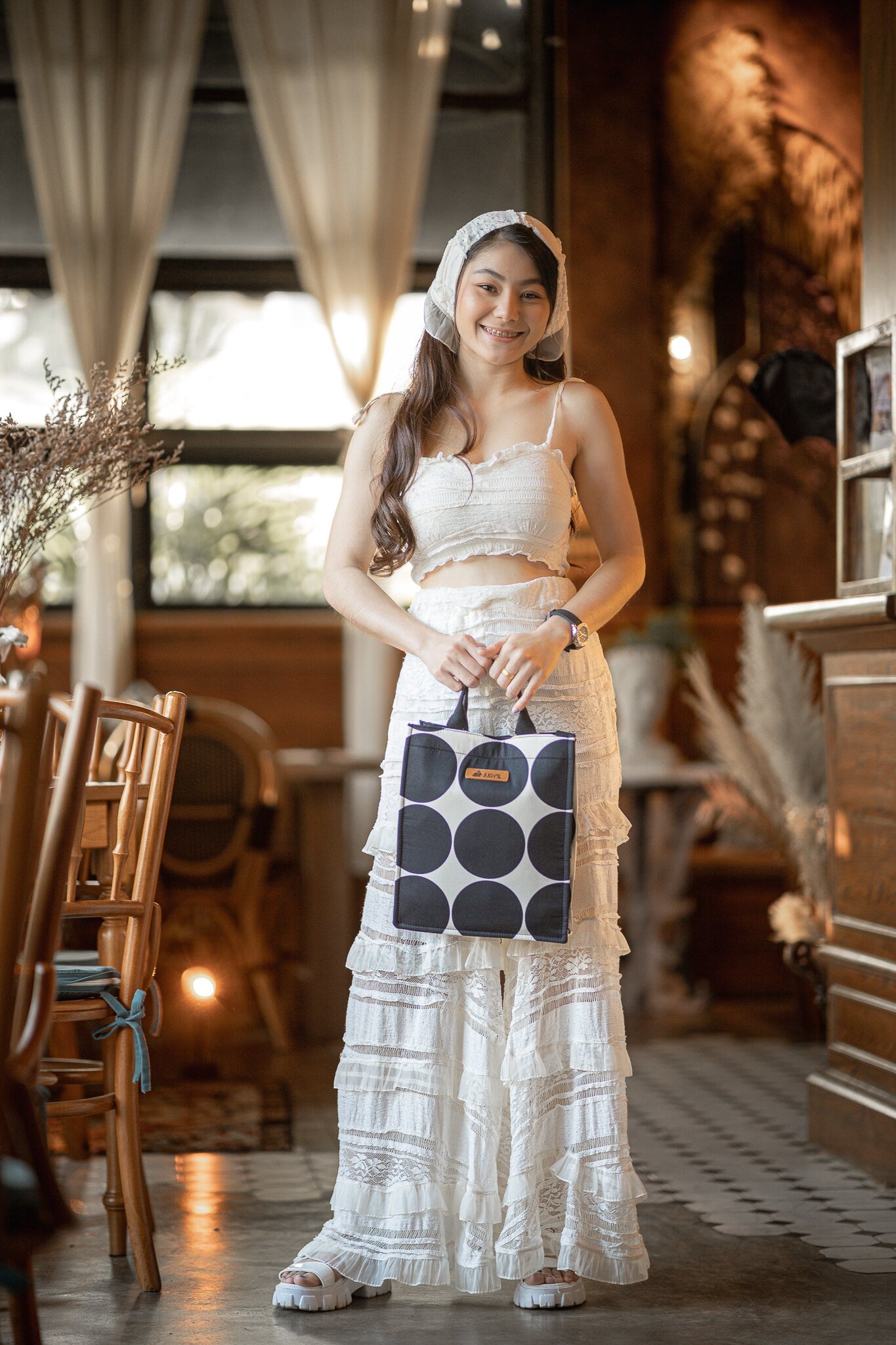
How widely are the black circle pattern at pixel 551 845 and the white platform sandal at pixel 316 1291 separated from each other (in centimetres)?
66

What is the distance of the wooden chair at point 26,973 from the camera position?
4.37 feet

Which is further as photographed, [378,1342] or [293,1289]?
[293,1289]

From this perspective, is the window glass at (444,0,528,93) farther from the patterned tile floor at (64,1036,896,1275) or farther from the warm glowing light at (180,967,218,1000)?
the warm glowing light at (180,967,218,1000)

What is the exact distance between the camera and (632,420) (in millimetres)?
5734

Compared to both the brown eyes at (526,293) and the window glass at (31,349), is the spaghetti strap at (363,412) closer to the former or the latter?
the brown eyes at (526,293)

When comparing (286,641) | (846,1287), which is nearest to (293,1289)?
(846,1287)

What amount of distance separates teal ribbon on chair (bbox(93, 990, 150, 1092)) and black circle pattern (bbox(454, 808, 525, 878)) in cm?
57

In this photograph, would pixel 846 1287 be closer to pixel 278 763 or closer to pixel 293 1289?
pixel 293 1289

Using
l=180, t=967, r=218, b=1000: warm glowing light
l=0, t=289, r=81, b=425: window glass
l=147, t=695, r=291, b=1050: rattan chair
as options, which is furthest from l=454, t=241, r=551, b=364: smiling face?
l=0, t=289, r=81, b=425: window glass

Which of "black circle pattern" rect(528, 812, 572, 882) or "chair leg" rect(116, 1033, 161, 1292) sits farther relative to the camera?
"chair leg" rect(116, 1033, 161, 1292)

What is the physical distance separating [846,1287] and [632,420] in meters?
3.92

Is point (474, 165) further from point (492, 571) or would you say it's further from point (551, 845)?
point (551, 845)

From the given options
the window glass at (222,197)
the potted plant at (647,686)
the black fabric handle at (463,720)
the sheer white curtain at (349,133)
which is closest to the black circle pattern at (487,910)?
the black fabric handle at (463,720)

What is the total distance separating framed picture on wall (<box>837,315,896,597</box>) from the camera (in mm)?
3115
